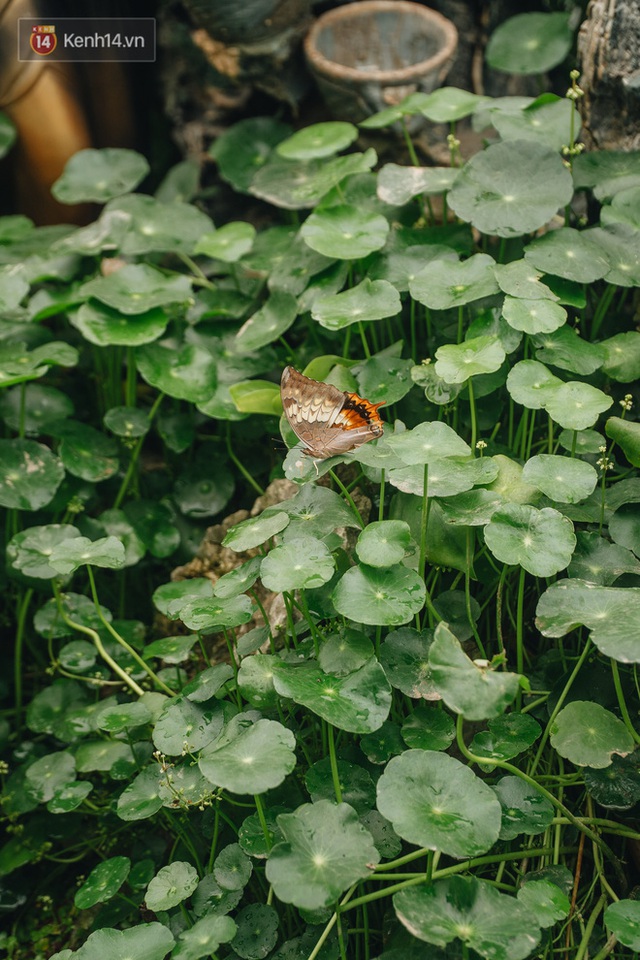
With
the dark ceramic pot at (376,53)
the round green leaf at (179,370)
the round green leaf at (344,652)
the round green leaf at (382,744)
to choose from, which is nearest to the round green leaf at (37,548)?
the round green leaf at (179,370)

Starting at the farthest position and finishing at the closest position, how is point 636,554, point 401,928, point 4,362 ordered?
point 4,362, point 636,554, point 401,928

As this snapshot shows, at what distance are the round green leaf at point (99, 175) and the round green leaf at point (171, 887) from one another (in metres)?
2.24

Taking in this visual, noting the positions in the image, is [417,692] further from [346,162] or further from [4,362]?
[346,162]

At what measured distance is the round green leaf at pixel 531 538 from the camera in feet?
5.00

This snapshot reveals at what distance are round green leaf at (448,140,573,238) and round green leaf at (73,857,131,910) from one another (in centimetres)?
168

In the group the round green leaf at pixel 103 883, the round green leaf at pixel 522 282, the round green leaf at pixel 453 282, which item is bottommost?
the round green leaf at pixel 103 883

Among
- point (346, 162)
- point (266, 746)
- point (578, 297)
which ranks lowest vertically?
point (266, 746)

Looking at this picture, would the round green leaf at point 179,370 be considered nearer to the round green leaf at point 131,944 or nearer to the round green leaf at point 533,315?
the round green leaf at point 533,315

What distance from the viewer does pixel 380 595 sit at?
153cm

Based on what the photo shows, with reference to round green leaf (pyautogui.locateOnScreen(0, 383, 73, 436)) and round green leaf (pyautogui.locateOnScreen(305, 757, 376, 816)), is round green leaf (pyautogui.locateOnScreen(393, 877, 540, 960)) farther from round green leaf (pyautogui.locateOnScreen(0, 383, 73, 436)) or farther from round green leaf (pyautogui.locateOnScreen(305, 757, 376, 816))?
round green leaf (pyautogui.locateOnScreen(0, 383, 73, 436))

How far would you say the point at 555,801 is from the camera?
1486mm

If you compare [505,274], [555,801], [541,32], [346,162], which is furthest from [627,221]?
[555,801]

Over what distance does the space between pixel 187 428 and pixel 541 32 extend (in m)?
1.92

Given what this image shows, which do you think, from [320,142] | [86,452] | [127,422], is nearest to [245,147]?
[320,142]
